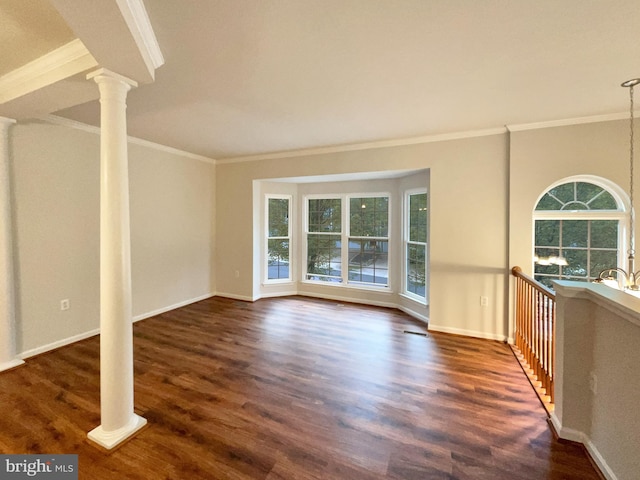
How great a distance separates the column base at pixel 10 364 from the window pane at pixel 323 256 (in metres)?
3.99

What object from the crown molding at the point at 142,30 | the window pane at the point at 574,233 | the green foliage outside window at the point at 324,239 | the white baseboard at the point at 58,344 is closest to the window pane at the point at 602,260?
the window pane at the point at 574,233

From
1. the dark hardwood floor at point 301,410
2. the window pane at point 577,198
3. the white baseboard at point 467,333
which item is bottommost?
the dark hardwood floor at point 301,410

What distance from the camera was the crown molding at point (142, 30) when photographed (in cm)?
129

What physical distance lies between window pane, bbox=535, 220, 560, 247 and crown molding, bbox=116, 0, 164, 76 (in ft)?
13.8

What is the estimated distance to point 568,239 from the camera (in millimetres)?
3164

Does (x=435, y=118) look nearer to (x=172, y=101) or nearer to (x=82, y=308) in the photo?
(x=172, y=101)

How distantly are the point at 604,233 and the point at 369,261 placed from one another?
306cm

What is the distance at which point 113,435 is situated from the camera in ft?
5.67

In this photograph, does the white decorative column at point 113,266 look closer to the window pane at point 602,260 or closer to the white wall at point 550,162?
the white wall at point 550,162

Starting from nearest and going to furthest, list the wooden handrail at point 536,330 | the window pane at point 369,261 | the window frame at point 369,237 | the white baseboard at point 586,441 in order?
the white baseboard at point 586,441 → the wooden handrail at point 536,330 → the window frame at point 369,237 → the window pane at point 369,261

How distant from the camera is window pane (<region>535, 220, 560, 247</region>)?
320 centimetres

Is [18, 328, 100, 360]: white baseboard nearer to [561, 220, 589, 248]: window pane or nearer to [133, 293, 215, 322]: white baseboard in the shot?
[133, 293, 215, 322]: white baseboard

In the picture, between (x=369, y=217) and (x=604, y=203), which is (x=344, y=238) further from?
(x=604, y=203)

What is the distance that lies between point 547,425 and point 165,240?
496 cm
